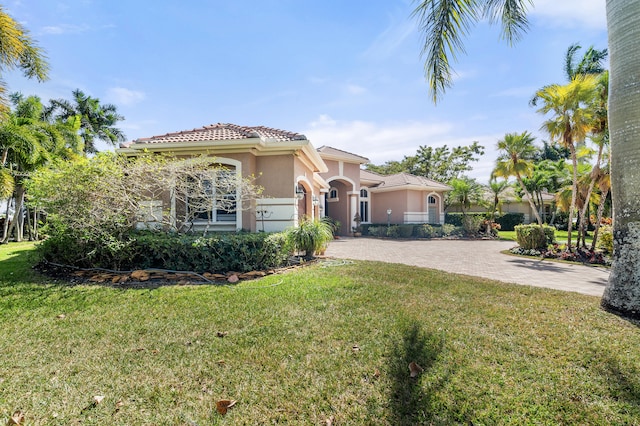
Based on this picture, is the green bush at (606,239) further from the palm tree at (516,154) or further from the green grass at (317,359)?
the green grass at (317,359)

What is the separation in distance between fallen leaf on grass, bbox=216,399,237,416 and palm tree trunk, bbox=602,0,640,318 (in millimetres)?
6450

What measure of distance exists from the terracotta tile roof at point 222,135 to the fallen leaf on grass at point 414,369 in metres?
8.51

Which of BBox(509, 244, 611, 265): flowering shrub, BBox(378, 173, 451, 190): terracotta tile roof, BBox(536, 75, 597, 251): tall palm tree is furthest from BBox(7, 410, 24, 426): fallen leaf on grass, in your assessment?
BBox(378, 173, 451, 190): terracotta tile roof

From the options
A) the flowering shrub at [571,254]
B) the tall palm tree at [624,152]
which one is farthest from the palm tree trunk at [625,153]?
the flowering shrub at [571,254]

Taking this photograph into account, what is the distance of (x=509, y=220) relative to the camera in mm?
31469

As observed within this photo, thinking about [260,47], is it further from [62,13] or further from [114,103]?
[114,103]

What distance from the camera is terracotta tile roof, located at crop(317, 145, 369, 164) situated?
956 inches

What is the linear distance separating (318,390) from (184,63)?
476 inches

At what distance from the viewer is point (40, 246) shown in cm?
862

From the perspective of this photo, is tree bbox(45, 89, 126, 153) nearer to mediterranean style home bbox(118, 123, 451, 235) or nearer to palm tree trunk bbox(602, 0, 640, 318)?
mediterranean style home bbox(118, 123, 451, 235)

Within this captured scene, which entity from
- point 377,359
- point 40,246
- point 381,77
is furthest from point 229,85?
point 377,359

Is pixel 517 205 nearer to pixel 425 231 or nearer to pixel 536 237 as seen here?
pixel 425 231

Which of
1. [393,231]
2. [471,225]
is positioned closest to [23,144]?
[393,231]

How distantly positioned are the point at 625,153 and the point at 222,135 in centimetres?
1093
